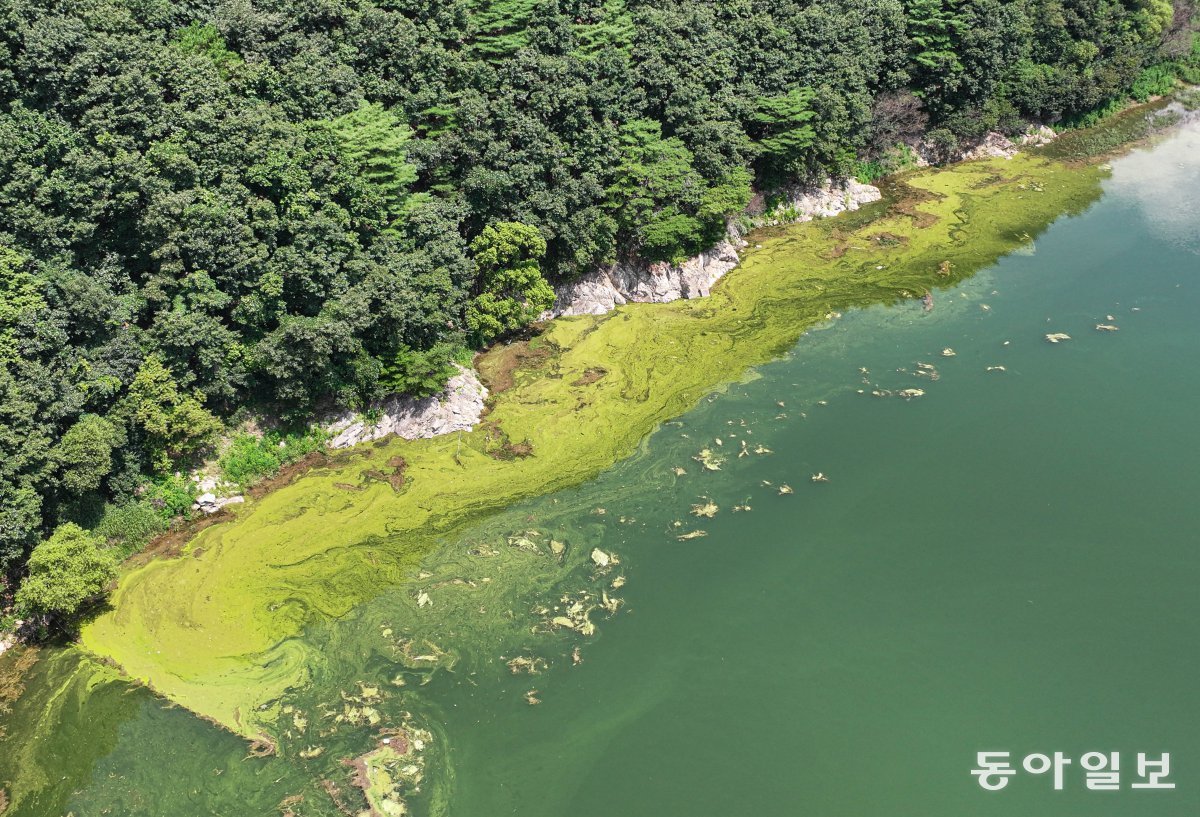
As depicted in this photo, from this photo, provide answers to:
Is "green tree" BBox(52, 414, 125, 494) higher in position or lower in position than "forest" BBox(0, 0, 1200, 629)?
lower

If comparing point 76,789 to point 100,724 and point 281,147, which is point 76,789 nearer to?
point 100,724

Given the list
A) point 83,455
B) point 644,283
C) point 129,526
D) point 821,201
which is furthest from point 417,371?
point 821,201

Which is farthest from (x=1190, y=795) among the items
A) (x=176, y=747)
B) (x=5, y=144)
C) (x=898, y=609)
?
(x=5, y=144)

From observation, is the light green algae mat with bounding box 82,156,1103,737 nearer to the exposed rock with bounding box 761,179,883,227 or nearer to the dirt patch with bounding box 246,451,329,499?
the dirt patch with bounding box 246,451,329,499

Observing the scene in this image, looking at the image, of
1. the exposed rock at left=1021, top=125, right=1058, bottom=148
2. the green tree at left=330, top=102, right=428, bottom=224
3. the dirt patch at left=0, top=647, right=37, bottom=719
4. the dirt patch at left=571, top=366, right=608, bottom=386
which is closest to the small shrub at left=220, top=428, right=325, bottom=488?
the dirt patch at left=0, top=647, right=37, bottom=719

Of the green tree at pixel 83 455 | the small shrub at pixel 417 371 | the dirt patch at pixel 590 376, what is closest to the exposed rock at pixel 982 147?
the dirt patch at pixel 590 376

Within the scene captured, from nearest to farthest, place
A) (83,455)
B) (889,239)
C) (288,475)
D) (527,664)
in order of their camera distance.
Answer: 1. (527,664)
2. (83,455)
3. (288,475)
4. (889,239)

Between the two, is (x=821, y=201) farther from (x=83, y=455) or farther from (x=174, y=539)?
(x=83, y=455)
